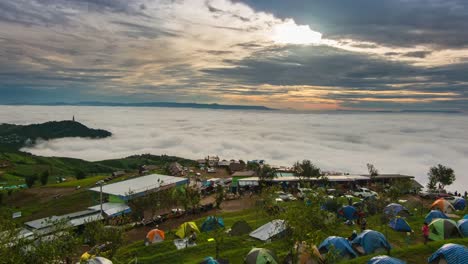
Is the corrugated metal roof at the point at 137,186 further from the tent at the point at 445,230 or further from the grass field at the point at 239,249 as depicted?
the tent at the point at 445,230

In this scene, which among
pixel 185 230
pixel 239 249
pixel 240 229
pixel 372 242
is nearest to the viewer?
pixel 372 242

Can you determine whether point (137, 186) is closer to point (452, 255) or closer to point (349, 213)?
point (349, 213)

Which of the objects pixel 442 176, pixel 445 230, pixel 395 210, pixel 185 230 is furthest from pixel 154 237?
pixel 442 176

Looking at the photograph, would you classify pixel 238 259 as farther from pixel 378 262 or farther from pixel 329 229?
pixel 378 262

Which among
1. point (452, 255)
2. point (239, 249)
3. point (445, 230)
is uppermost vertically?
point (452, 255)

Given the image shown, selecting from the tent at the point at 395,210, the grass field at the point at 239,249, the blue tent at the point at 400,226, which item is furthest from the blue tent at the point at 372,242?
the tent at the point at 395,210

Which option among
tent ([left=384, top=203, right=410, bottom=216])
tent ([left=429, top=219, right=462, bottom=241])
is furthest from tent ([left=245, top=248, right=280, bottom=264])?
tent ([left=384, top=203, right=410, bottom=216])
